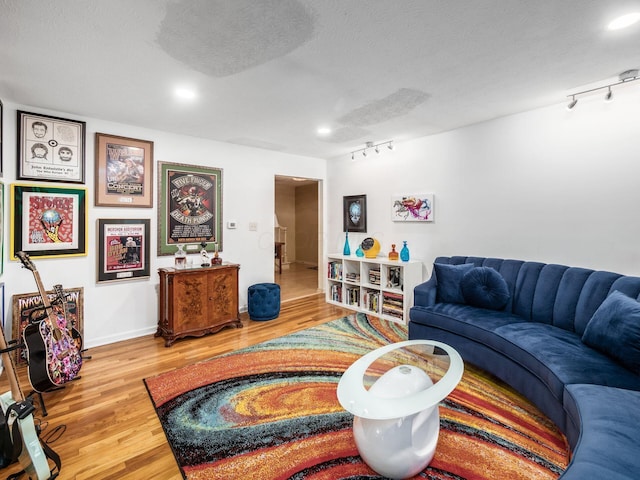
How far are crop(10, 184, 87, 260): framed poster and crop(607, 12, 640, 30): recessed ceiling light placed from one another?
4.39m

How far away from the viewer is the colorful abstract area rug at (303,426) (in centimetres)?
159

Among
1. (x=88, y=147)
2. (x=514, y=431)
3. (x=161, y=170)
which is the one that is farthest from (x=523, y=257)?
(x=88, y=147)

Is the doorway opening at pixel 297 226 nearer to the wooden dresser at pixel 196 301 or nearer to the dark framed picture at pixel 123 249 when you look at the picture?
the wooden dresser at pixel 196 301

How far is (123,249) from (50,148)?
1.17 meters

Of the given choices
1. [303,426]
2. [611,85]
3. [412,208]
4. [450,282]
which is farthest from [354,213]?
[303,426]

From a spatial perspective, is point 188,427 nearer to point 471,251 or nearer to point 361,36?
point 361,36

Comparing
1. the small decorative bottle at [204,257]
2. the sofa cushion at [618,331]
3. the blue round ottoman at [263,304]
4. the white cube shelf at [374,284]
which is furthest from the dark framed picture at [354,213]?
the sofa cushion at [618,331]

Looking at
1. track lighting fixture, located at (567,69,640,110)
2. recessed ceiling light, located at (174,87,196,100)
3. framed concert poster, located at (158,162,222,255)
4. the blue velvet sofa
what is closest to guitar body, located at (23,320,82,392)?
framed concert poster, located at (158,162,222,255)

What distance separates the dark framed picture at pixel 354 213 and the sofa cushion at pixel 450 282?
72.3 inches

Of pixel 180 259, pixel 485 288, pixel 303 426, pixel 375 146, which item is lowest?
pixel 303 426

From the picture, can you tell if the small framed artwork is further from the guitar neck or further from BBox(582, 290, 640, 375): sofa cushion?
the guitar neck

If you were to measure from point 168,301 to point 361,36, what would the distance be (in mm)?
3094

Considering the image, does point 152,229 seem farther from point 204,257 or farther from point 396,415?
point 396,415

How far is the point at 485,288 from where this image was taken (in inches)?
112
